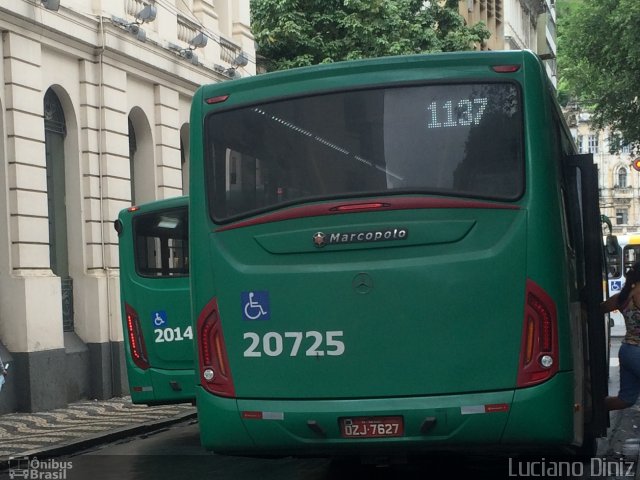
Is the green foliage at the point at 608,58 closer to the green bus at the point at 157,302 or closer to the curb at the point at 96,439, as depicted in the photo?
the curb at the point at 96,439

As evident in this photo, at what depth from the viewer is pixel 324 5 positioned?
34875 millimetres

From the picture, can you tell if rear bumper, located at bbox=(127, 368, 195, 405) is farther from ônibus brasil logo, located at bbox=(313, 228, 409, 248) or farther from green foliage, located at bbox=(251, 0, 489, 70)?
green foliage, located at bbox=(251, 0, 489, 70)

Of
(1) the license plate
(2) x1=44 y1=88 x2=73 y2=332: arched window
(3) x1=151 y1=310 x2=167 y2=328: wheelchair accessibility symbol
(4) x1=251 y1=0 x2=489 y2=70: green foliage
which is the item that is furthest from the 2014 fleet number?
(4) x1=251 y1=0 x2=489 y2=70: green foliage

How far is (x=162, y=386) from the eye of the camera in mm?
14375

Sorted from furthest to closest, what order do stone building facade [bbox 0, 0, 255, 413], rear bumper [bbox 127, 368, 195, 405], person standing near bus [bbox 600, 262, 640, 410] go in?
stone building facade [bbox 0, 0, 255, 413] < rear bumper [bbox 127, 368, 195, 405] < person standing near bus [bbox 600, 262, 640, 410]

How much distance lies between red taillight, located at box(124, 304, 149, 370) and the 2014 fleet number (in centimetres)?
594

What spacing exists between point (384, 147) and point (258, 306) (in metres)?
1.29

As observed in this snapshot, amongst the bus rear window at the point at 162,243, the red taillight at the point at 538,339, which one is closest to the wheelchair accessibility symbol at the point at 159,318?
the bus rear window at the point at 162,243

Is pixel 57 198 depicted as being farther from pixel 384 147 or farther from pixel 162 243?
pixel 384 147

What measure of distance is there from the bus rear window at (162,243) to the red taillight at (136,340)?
1.47ft

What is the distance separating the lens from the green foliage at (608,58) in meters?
35.2

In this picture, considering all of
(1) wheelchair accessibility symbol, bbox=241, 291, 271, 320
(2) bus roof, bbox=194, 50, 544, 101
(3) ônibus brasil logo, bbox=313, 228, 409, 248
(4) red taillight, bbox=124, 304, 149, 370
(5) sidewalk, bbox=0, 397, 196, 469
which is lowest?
(5) sidewalk, bbox=0, 397, 196, 469

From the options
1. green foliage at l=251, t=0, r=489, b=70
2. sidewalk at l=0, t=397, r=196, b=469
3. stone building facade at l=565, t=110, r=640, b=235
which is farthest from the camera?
stone building facade at l=565, t=110, r=640, b=235

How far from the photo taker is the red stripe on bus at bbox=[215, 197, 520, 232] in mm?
8453
